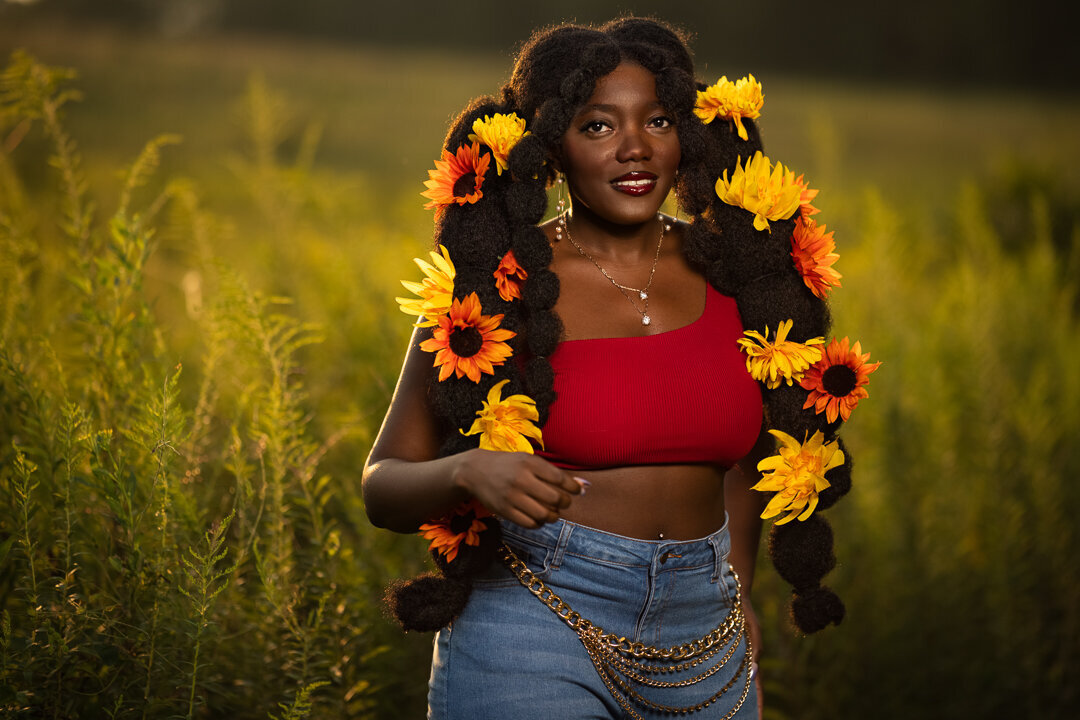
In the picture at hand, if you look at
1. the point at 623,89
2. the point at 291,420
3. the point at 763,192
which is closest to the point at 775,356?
the point at 763,192

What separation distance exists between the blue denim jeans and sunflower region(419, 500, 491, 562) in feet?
0.19

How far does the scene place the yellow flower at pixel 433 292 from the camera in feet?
6.43

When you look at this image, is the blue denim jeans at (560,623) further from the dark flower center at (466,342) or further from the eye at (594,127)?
the eye at (594,127)

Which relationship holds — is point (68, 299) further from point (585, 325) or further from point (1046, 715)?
point (1046, 715)

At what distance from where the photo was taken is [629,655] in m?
1.93

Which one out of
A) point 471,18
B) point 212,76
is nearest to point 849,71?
point 471,18

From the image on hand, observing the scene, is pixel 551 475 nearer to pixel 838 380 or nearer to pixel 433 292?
pixel 433 292

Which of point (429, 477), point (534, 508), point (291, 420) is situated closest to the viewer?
point (534, 508)

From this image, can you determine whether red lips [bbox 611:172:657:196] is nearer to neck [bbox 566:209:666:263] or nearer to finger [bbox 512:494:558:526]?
neck [bbox 566:209:666:263]

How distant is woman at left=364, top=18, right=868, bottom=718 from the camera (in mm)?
1899

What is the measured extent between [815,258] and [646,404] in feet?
2.08

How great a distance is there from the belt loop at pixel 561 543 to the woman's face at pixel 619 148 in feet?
2.17

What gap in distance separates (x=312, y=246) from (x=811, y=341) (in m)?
3.46

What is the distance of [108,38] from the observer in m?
7.75
